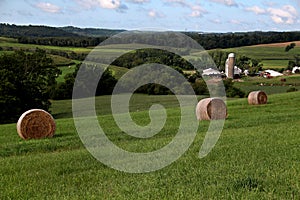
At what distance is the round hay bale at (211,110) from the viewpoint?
2494 cm

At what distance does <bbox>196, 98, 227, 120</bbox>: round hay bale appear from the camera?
81.8 ft

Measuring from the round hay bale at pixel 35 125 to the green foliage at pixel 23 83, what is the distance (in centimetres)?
2938

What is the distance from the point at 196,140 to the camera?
15.0 meters

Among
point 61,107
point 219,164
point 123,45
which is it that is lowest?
point 61,107

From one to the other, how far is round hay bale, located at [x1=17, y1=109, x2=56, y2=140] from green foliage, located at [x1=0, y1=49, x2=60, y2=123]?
2938 cm

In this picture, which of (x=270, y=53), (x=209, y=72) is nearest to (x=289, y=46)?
(x=270, y=53)

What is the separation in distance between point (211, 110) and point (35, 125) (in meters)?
10.2

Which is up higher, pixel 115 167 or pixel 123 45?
pixel 123 45

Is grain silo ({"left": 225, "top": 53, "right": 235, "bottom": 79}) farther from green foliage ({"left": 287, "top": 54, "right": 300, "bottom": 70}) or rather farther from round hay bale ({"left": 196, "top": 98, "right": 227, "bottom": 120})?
round hay bale ({"left": 196, "top": 98, "right": 227, "bottom": 120})

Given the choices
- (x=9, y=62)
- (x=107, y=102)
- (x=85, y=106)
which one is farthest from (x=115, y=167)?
(x=9, y=62)

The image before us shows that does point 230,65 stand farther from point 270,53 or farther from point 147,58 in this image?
point 147,58

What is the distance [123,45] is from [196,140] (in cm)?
1374

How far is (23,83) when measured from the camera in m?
52.0

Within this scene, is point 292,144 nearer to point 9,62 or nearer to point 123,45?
point 123,45
